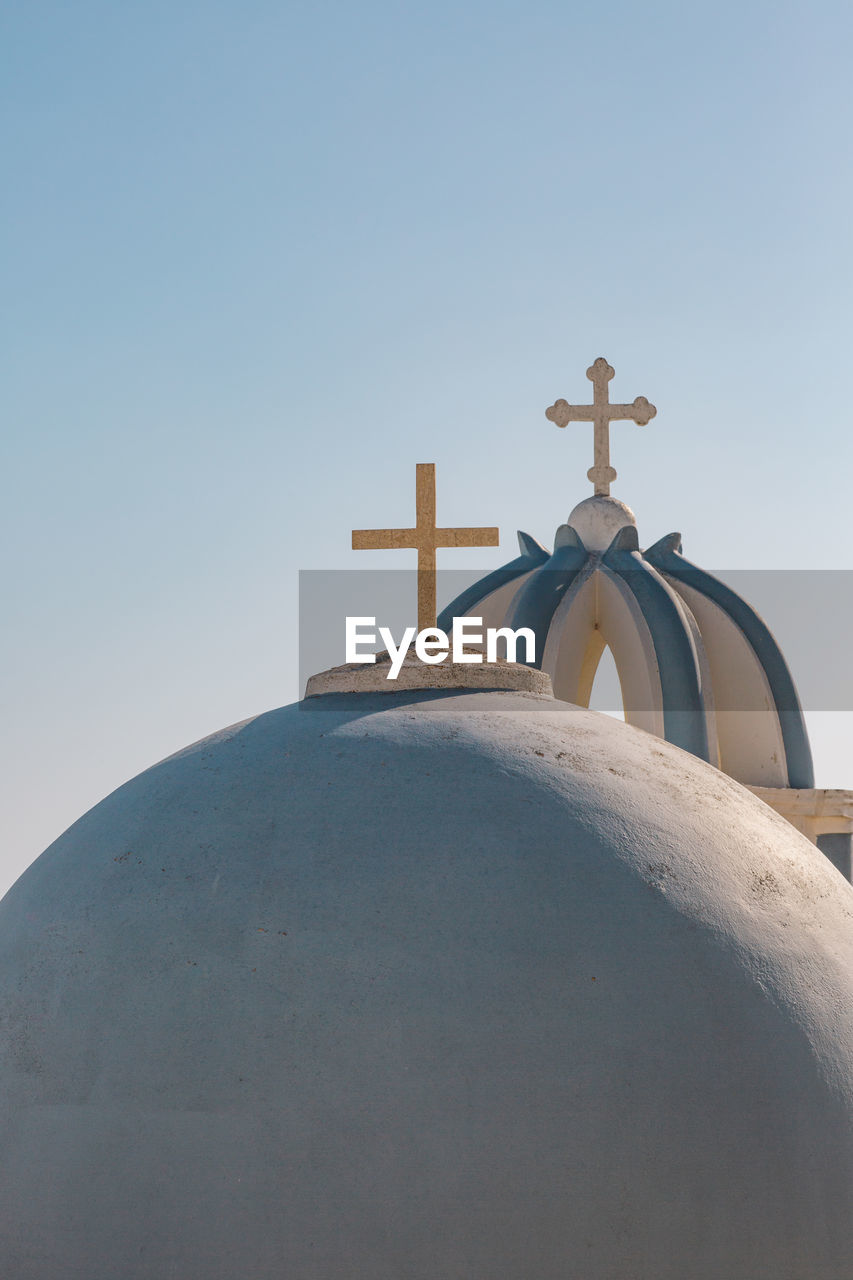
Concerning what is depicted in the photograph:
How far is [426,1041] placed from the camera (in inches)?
151

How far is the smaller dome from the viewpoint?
14562 millimetres

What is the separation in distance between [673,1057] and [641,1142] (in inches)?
10.4

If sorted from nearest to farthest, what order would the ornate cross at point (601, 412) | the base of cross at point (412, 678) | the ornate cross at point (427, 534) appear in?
the base of cross at point (412, 678)
the ornate cross at point (427, 534)
the ornate cross at point (601, 412)

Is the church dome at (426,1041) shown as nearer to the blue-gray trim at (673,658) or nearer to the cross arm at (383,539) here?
the cross arm at (383,539)

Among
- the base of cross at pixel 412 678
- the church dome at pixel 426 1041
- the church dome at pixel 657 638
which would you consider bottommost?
the church dome at pixel 426 1041

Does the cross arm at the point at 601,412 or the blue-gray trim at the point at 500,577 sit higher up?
the cross arm at the point at 601,412

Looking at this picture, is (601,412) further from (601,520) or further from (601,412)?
(601,520)

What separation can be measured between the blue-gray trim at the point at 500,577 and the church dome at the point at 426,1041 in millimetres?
9782

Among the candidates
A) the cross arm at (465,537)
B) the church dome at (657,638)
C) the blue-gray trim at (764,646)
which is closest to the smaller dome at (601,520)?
the church dome at (657,638)

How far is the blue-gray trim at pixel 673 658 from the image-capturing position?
1264 cm

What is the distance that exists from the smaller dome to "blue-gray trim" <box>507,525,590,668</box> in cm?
12

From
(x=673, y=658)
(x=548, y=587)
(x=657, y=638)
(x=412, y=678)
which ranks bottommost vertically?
(x=412, y=678)

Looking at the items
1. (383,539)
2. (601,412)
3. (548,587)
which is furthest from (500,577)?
(383,539)

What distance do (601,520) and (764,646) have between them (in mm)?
2214
